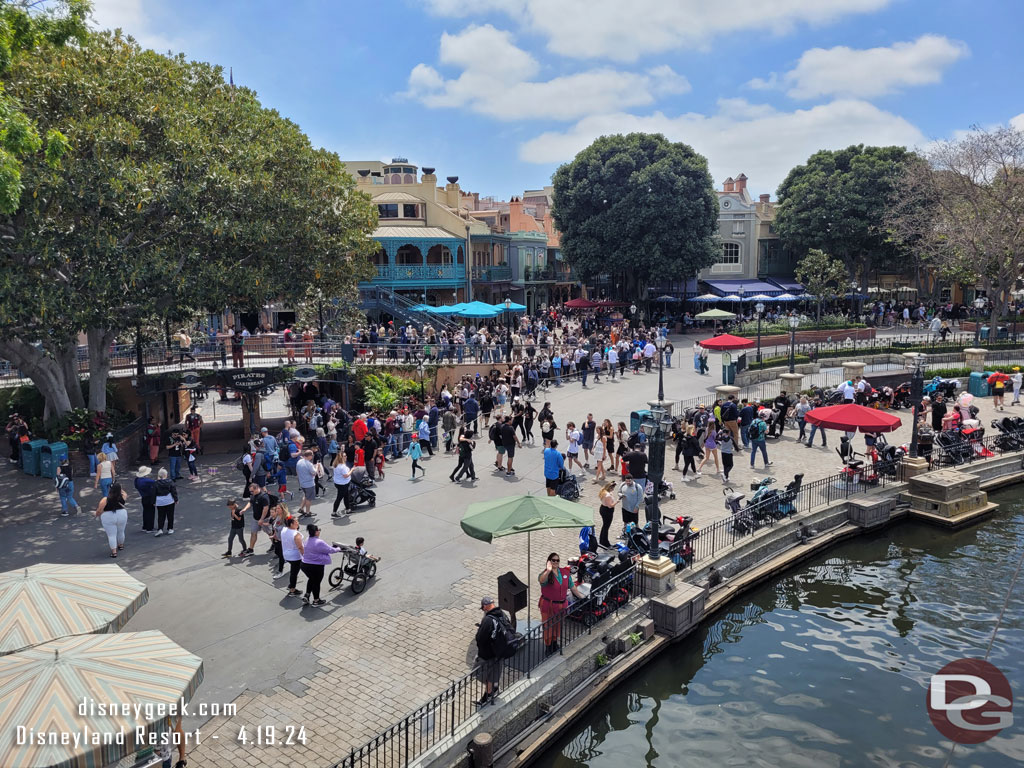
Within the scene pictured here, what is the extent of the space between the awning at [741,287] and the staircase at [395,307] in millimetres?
22628

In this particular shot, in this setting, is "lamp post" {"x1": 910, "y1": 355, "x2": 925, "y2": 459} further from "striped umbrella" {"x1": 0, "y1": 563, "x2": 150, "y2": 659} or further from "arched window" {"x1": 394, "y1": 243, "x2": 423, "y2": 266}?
"arched window" {"x1": 394, "y1": 243, "x2": 423, "y2": 266}

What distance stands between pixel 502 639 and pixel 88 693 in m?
4.40

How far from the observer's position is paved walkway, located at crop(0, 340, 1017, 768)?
28.1 feet

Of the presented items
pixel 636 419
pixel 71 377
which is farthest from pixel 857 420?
pixel 71 377

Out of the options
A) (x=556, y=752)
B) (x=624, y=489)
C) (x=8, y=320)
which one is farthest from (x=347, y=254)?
(x=556, y=752)

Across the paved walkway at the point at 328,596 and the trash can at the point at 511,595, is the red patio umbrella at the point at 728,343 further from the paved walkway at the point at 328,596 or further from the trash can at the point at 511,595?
the trash can at the point at 511,595

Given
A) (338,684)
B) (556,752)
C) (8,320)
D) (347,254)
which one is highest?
(347,254)

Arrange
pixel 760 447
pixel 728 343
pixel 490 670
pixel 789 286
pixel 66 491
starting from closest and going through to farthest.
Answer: pixel 490 670
pixel 66 491
pixel 760 447
pixel 728 343
pixel 789 286

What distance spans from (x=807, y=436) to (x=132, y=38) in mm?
22873

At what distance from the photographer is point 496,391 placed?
2422 centimetres

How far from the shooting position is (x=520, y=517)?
1005 cm

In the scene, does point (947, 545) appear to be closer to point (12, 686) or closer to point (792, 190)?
point (12, 686)

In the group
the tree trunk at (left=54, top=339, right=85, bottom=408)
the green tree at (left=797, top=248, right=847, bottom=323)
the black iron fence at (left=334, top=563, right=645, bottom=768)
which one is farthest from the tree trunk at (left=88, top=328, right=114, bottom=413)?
the green tree at (left=797, top=248, right=847, bottom=323)

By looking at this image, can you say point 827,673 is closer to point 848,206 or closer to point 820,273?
point 820,273
